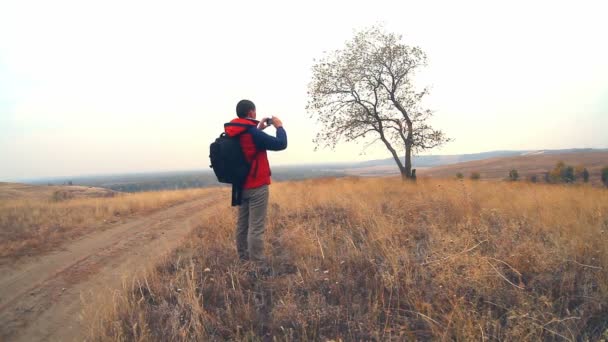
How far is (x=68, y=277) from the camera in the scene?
5578mm

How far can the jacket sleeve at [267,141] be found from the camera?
15.3 feet

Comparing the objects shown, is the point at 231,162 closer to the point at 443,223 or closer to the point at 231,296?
the point at 231,296

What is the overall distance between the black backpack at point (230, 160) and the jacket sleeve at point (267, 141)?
19 centimetres

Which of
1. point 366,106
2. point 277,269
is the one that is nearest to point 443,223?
point 277,269

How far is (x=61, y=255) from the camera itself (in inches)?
277

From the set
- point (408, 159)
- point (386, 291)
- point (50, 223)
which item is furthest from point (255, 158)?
point (408, 159)

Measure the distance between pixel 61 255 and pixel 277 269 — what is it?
5610mm

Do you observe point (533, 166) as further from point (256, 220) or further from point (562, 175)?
point (256, 220)

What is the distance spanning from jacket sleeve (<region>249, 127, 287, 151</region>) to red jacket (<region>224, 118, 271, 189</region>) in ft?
0.27

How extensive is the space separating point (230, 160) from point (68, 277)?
12.8 feet

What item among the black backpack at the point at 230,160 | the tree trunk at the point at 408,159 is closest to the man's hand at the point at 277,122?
the black backpack at the point at 230,160

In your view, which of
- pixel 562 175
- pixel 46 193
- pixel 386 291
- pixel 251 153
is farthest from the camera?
pixel 562 175

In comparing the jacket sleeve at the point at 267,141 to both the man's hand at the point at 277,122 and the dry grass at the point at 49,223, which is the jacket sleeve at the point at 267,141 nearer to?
the man's hand at the point at 277,122

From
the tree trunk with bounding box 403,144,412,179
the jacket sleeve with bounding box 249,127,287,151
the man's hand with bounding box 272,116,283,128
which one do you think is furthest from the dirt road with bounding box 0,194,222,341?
the tree trunk with bounding box 403,144,412,179
